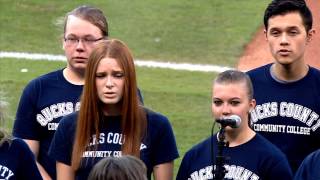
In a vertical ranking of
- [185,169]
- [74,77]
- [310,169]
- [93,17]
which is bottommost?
[185,169]

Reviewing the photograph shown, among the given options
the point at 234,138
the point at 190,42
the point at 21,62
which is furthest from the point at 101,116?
the point at 190,42

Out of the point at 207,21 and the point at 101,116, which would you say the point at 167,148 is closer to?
the point at 101,116

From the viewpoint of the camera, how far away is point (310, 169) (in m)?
5.24

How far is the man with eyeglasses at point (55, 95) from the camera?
6281 millimetres

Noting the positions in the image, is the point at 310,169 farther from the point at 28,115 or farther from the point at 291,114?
the point at 28,115

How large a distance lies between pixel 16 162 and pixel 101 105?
0.61 meters

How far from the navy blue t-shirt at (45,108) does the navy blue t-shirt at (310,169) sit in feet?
5.67

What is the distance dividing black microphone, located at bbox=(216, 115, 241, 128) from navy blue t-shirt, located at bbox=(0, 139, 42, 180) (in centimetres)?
119

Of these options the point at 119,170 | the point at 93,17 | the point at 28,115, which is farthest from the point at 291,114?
the point at 119,170

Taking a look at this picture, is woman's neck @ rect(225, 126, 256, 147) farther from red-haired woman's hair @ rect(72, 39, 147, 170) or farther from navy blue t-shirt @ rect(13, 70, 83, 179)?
navy blue t-shirt @ rect(13, 70, 83, 179)

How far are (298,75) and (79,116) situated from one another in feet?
4.88

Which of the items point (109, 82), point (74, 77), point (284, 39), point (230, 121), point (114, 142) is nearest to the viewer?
point (230, 121)

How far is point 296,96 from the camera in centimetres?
620

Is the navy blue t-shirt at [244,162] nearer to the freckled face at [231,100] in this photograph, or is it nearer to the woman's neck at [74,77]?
the freckled face at [231,100]
